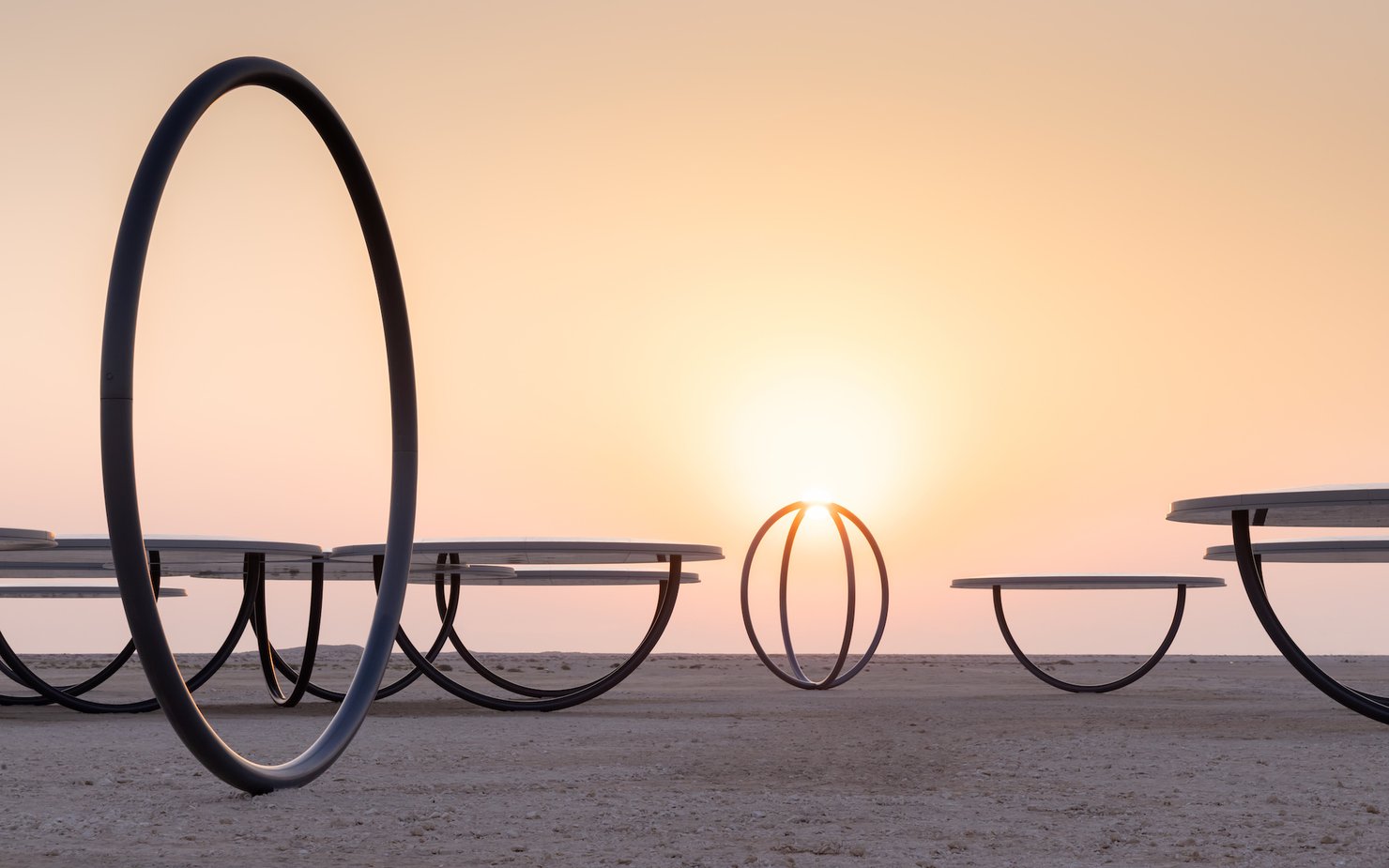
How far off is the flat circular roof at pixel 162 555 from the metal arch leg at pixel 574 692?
1526 millimetres

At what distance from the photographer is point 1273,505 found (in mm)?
9570

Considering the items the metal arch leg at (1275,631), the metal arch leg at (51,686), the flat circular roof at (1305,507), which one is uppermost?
the flat circular roof at (1305,507)

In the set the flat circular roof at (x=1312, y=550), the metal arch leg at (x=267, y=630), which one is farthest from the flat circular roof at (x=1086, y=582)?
the metal arch leg at (x=267, y=630)

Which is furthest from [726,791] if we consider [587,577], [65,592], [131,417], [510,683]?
[65,592]

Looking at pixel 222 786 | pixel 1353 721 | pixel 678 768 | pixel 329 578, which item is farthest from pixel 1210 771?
pixel 329 578

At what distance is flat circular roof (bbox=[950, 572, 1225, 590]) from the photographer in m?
15.9

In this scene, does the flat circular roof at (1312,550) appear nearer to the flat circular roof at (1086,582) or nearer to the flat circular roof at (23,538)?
the flat circular roof at (1086,582)

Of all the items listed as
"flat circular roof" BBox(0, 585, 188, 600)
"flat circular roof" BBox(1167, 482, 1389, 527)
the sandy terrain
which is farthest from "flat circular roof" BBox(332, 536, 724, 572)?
"flat circular roof" BBox(0, 585, 188, 600)

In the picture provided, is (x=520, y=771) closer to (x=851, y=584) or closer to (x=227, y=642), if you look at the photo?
(x=227, y=642)

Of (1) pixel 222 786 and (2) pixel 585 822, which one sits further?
(1) pixel 222 786

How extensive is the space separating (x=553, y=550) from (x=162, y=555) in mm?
4341

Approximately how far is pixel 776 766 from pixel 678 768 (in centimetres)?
59

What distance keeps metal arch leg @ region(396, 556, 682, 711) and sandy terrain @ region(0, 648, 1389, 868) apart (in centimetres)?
18

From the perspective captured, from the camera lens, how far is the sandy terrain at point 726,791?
5.06 m
